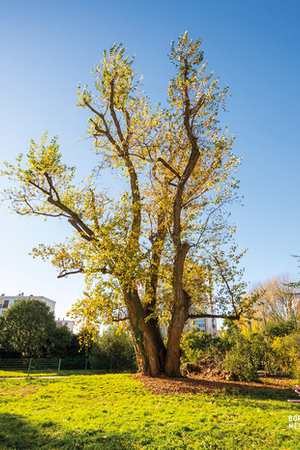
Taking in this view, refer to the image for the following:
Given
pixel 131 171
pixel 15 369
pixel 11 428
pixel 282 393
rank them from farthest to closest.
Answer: pixel 15 369 < pixel 131 171 < pixel 282 393 < pixel 11 428

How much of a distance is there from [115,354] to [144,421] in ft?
56.5

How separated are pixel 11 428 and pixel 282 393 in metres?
8.71

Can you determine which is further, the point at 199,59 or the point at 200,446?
the point at 199,59

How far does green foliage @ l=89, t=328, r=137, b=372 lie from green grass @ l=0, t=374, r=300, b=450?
13.1 m

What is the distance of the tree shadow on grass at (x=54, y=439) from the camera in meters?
4.64

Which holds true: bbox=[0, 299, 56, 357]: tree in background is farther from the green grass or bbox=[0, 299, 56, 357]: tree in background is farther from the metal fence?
the green grass

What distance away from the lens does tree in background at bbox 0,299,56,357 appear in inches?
948

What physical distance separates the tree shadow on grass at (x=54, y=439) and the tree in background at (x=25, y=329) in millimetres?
20714

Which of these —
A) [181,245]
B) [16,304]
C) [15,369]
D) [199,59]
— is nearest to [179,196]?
[181,245]

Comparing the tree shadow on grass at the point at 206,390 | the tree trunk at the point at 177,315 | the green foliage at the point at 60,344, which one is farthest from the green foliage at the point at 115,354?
the tree shadow on grass at the point at 206,390

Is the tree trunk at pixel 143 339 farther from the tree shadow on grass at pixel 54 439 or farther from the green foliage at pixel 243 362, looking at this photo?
the tree shadow on grass at pixel 54 439

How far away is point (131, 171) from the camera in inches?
549

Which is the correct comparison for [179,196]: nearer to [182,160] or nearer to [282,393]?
[182,160]

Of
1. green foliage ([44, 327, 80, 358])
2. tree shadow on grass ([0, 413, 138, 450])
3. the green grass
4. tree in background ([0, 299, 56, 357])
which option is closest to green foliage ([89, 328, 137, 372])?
tree in background ([0, 299, 56, 357])
